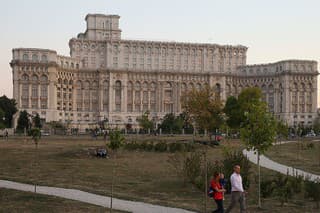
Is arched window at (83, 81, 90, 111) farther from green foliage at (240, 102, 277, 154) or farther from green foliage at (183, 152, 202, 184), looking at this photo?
green foliage at (240, 102, 277, 154)

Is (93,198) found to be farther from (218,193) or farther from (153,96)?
(153,96)

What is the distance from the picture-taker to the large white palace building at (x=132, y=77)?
14525 centimetres

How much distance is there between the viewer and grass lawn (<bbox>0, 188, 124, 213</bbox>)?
1830 centimetres

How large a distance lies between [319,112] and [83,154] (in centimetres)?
14080

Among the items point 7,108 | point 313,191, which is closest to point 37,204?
point 313,191

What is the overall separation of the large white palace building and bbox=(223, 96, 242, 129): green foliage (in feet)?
195

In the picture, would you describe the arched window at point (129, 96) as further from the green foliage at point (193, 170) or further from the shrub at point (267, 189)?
the shrub at point (267, 189)

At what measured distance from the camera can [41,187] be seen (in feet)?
78.2

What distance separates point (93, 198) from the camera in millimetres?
20984

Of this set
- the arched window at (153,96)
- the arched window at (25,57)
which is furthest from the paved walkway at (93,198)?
the arched window at (153,96)

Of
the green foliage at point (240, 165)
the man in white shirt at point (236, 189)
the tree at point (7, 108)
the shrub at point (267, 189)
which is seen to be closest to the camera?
the man in white shirt at point (236, 189)

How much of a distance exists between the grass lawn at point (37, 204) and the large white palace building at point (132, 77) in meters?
125

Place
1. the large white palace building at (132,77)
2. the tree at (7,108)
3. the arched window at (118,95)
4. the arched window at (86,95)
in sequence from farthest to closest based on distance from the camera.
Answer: the arched window at (118,95), the arched window at (86,95), the large white palace building at (132,77), the tree at (7,108)

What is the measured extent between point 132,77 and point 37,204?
13612 centimetres
